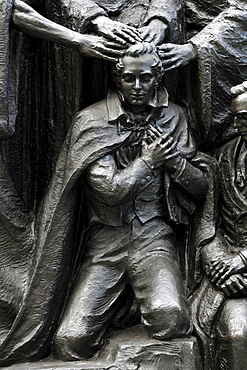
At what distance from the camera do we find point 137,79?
4.46m

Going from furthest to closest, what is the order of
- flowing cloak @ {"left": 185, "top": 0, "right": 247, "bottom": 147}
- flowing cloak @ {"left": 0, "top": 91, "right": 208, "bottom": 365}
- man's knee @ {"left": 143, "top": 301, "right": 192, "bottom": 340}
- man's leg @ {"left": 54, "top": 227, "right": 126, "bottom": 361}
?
flowing cloak @ {"left": 185, "top": 0, "right": 247, "bottom": 147} < flowing cloak @ {"left": 0, "top": 91, "right": 208, "bottom": 365} < man's leg @ {"left": 54, "top": 227, "right": 126, "bottom": 361} < man's knee @ {"left": 143, "top": 301, "right": 192, "bottom": 340}

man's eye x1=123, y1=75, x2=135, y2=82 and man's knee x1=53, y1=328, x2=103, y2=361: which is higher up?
man's eye x1=123, y1=75, x2=135, y2=82

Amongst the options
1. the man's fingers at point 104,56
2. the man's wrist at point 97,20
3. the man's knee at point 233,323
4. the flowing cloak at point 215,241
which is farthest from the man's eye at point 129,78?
the man's knee at point 233,323

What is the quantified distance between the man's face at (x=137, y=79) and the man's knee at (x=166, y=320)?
3.76ft

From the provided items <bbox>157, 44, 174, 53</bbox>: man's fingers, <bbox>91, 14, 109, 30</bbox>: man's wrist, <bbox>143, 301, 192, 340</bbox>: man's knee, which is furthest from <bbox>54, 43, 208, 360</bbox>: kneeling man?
<bbox>91, 14, 109, 30</bbox>: man's wrist

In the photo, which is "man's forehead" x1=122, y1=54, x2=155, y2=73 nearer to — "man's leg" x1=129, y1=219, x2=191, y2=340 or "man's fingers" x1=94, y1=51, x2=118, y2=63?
"man's fingers" x1=94, y1=51, x2=118, y2=63

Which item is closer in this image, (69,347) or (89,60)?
(69,347)

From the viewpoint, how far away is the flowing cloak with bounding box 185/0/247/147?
480 cm

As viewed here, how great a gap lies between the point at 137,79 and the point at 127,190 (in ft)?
2.04

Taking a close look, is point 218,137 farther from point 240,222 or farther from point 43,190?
point 43,190

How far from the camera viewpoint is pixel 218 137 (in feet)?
16.4

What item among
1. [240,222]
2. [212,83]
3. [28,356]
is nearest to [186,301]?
[240,222]

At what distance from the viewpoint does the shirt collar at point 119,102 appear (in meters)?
4.56

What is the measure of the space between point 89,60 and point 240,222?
1328 millimetres
